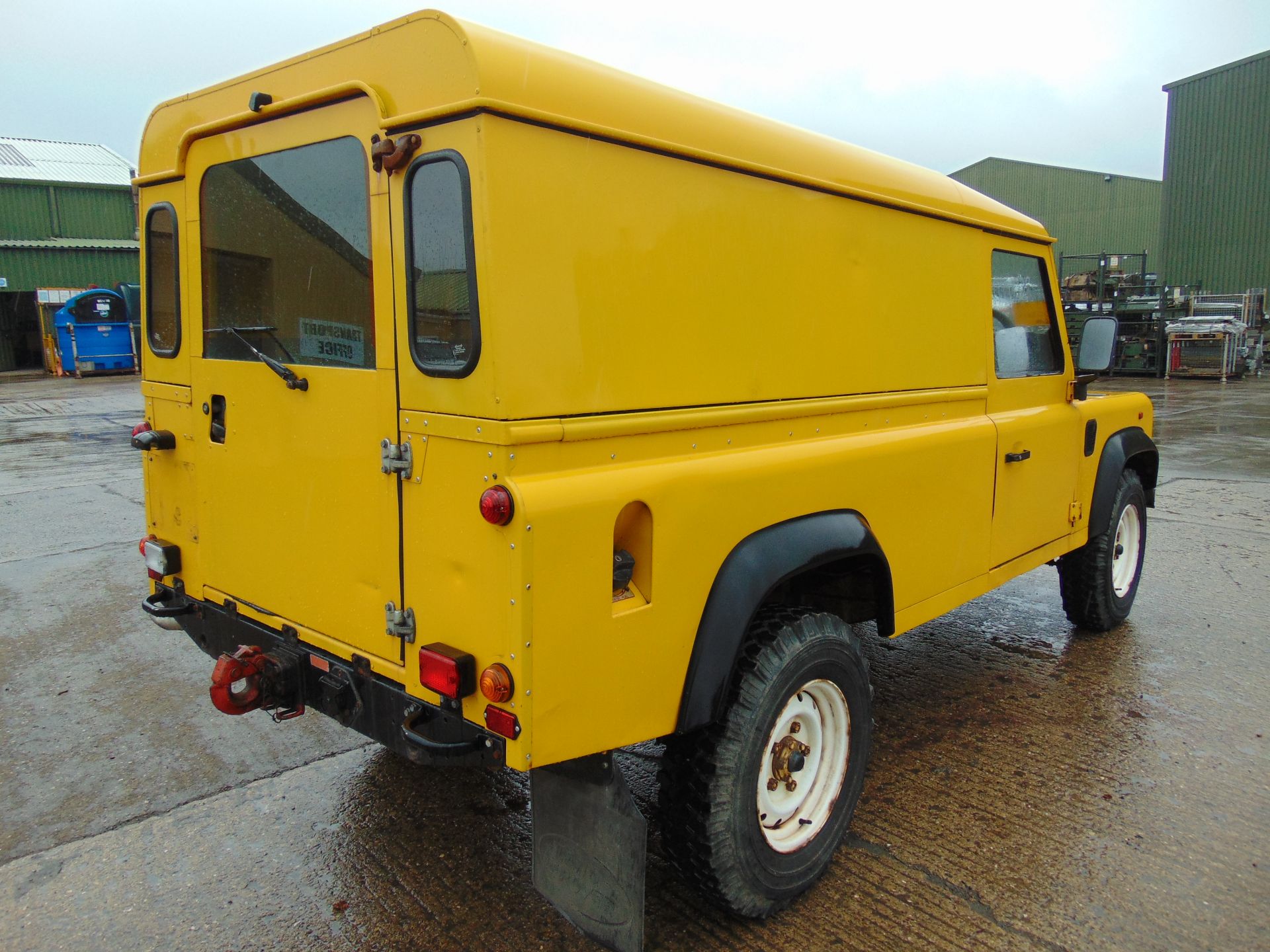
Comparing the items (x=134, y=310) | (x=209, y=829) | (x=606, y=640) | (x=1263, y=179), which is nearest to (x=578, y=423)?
(x=606, y=640)

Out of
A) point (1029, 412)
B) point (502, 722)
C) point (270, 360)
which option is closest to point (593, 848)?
point (502, 722)

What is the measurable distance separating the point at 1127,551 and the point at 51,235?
3014 cm

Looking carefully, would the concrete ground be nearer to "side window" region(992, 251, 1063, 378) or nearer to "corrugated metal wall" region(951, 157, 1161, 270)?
"side window" region(992, 251, 1063, 378)

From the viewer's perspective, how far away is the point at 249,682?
2.68 meters

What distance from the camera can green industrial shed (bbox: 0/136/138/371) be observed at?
2533 cm

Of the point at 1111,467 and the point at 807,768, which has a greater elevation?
the point at 1111,467

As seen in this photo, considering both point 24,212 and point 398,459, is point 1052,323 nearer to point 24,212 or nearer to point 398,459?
point 398,459

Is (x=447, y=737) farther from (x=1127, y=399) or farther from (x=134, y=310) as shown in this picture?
(x=134, y=310)

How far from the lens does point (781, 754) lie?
2713mm

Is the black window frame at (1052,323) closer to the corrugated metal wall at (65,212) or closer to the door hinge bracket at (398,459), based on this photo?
the door hinge bracket at (398,459)

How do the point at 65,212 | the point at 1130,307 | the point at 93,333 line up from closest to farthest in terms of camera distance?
1. the point at 1130,307
2. the point at 93,333
3. the point at 65,212

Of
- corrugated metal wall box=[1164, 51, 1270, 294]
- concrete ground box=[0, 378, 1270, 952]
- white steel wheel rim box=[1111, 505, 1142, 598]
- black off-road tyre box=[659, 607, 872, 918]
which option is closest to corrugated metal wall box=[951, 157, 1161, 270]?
corrugated metal wall box=[1164, 51, 1270, 294]

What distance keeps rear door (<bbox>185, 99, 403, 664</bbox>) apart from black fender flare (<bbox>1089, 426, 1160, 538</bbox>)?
3.68 meters

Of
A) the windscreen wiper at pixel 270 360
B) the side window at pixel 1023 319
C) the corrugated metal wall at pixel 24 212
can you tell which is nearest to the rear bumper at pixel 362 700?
the windscreen wiper at pixel 270 360
